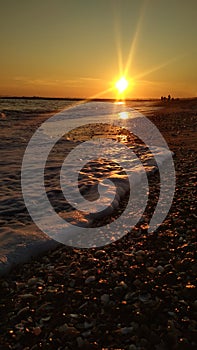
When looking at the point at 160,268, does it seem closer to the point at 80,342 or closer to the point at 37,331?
the point at 80,342

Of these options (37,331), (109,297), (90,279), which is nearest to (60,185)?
(90,279)

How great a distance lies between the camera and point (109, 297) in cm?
349

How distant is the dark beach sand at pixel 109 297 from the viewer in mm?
2920

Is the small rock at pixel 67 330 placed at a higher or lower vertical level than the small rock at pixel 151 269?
lower

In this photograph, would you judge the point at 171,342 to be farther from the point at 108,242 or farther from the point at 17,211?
the point at 17,211

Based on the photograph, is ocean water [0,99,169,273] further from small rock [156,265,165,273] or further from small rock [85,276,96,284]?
small rock [156,265,165,273]

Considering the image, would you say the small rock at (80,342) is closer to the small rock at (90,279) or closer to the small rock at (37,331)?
the small rock at (37,331)

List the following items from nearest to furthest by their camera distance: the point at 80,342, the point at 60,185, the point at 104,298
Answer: the point at 80,342, the point at 104,298, the point at 60,185

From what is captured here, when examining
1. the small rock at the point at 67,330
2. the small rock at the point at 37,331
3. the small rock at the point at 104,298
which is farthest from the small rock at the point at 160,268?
the small rock at the point at 37,331

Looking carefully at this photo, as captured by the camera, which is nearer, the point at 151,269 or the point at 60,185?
the point at 151,269

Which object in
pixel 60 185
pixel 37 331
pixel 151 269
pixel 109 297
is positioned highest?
pixel 60 185

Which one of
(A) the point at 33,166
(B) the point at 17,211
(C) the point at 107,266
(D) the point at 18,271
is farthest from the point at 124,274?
(A) the point at 33,166

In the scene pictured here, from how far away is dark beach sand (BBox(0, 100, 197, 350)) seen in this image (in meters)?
2.92

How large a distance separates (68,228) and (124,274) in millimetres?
1736
